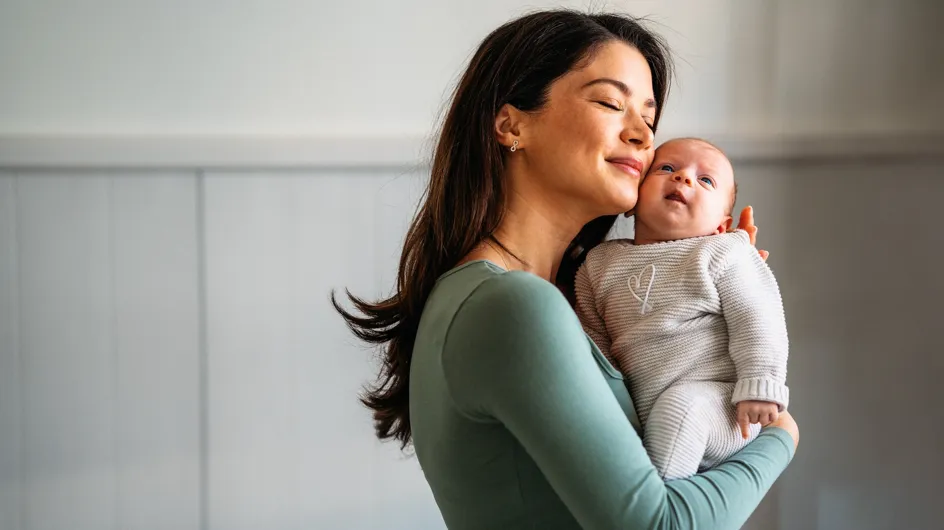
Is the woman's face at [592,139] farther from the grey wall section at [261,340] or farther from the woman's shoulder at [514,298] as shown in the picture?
the grey wall section at [261,340]

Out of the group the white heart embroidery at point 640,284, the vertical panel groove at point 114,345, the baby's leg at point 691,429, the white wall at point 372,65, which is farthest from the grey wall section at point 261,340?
the baby's leg at point 691,429

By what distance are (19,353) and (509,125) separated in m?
1.26

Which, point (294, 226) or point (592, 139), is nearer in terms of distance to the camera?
point (592, 139)

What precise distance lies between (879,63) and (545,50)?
1.13 m

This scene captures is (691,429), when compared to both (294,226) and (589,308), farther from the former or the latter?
(294,226)

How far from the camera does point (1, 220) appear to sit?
5.93 feet

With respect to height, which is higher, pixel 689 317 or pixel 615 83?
pixel 615 83

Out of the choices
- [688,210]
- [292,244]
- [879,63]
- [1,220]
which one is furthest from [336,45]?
[879,63]

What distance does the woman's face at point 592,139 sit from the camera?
1094 millimetres

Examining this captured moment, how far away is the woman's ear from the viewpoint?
3.71 ft

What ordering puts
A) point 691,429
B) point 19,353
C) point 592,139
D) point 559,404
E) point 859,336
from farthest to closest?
point 859,336
point 19,353
point 592,139
point 691,429
point 559,404

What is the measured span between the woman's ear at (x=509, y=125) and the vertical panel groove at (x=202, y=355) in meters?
0.92

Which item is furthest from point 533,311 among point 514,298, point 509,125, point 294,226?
point 294,226

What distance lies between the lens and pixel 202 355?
6.12 feet
